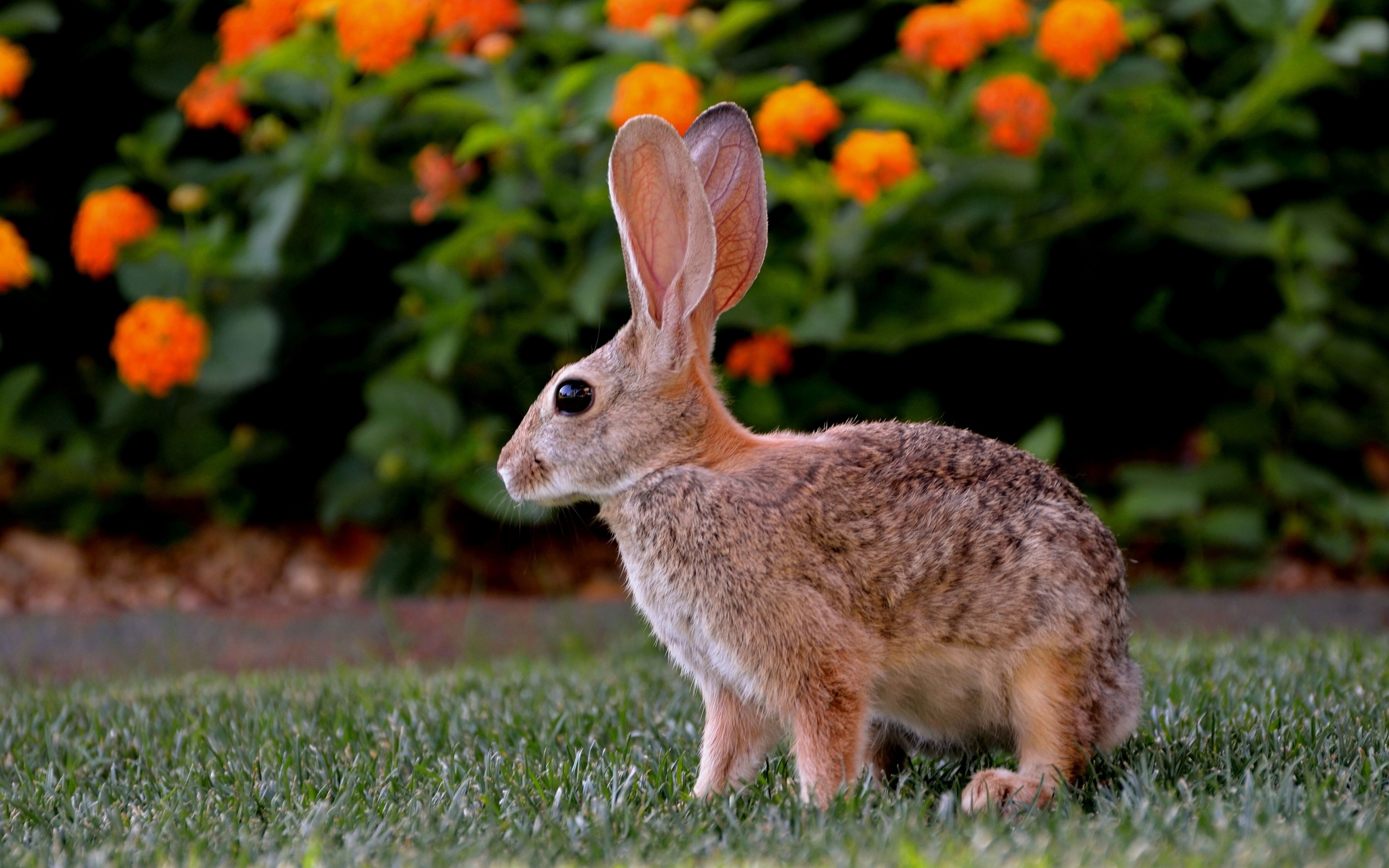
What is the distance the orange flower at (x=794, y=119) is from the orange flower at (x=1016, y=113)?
20.6 inches

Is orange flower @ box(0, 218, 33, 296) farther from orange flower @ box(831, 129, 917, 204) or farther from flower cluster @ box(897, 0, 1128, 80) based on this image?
flower cluster @ box(897, 0, 1128, 80)

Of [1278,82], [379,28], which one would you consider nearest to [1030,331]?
[1278,82]

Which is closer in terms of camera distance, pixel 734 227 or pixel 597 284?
pixel 734 227

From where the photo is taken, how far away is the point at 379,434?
491 cm

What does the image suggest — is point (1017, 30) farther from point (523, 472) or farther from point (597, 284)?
point (523, 472)

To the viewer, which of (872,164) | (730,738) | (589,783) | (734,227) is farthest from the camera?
(872,164)

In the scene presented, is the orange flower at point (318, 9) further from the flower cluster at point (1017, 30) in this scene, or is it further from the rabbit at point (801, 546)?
the rabbit at point (801, 546)

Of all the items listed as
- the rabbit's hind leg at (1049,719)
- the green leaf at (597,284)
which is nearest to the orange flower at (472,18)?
the green leaf at (597,284)

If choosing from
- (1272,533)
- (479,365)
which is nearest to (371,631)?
(479,365)

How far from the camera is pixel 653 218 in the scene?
Answer: 8.42ft

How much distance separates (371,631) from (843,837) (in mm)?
3060

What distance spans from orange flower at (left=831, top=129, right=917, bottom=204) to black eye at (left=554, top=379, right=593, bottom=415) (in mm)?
2035

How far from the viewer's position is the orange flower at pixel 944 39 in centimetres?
456

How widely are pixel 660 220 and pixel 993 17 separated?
242 centimetres
